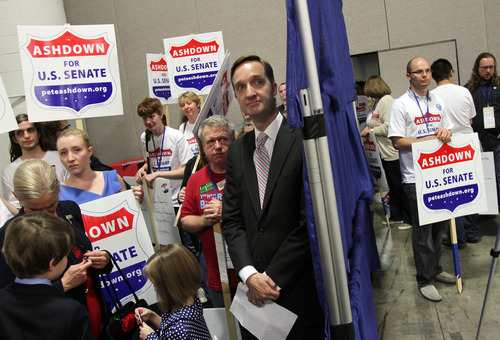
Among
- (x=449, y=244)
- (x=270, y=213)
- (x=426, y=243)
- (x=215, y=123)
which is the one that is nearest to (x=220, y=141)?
(x=215, y=123)

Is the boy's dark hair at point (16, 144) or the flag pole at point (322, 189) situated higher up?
the boy's dark hair at point (16, 144)

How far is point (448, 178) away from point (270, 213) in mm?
1870

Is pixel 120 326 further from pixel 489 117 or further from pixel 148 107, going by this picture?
pixel 489 117

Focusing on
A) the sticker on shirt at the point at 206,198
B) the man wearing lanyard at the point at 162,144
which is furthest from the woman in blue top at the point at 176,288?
the man wearing lanyard at the point at 162,144

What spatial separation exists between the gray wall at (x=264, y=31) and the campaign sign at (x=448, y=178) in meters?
3.57

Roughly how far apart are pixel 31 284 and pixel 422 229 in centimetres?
269

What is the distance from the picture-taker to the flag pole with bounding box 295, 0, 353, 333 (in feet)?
3.78

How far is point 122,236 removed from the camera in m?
2.32

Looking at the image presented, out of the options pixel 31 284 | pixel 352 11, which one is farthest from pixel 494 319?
pixel 352 11

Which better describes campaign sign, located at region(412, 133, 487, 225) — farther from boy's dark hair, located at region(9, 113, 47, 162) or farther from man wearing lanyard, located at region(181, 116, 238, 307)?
boy's dark hair, located at region(9, 113, 47, 162)

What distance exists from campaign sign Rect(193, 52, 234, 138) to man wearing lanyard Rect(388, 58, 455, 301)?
141 centimetres

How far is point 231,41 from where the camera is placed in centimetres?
672

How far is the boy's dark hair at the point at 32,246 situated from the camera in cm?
133

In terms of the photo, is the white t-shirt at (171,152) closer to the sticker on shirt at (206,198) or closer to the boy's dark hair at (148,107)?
the boy's dark hair at (148,107)
